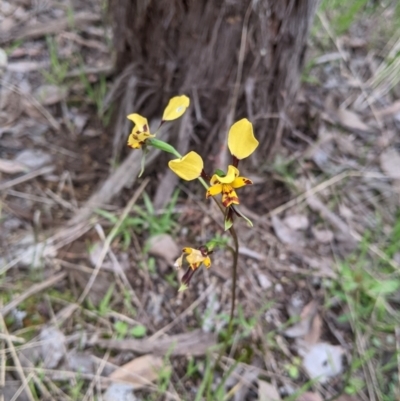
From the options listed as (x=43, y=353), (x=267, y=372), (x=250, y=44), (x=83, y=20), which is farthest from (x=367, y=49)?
(x=43, y=353)

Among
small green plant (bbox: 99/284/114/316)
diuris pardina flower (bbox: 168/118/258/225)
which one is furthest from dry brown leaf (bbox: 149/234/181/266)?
diuris pardina flower (bbox: 168/118/258/225)

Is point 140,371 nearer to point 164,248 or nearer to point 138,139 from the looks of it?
point 164,248

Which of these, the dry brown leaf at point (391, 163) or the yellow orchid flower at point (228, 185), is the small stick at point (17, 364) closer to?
the yellow orchid flower at point (228, 185)

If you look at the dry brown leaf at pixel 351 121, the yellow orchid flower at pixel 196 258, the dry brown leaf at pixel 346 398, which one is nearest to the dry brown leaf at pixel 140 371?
the dry brown leaf at pixel 346 398

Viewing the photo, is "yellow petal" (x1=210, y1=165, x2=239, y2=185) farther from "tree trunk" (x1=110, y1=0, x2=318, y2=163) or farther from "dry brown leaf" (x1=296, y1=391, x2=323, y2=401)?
"dry brown leaf" (x1=296, y1=391, x2=323, y2=401)

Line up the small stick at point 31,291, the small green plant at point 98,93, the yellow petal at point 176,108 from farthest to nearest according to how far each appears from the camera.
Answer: the small green plant at point 98,93 < the small stick at point 31,291 < the yellow petal at point 176,108

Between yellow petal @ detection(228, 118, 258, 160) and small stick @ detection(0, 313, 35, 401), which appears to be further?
small stick @ detection(0, 313, 35, 401)
